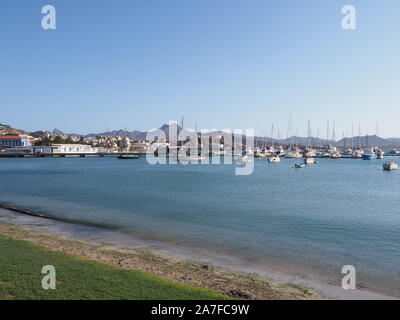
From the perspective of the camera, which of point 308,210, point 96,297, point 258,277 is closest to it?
point 96,297

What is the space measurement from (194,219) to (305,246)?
795 cm

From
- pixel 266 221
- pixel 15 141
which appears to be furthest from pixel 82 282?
pixel 15 141

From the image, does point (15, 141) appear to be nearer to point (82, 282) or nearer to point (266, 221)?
point (266, 221)

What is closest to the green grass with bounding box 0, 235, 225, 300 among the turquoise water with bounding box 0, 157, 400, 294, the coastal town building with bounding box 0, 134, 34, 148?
the turquoise water with bounding box 0, 157, 400, 294

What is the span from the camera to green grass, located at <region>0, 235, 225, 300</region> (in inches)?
284

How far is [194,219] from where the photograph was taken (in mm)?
21094

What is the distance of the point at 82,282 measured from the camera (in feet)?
26.2

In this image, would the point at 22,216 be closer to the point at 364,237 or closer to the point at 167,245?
the point at 167,245

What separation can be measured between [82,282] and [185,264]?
4330 mm

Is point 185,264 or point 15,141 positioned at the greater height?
point 15,141

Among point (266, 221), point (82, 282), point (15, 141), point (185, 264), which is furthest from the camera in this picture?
point (15, 141)

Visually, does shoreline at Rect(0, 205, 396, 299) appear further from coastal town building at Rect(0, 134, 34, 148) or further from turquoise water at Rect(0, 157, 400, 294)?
coastal town building at Rect(0, 134, 34, 148)

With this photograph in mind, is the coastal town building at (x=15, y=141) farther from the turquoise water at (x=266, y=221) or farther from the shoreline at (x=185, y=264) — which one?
the shoreline at (x=185, y=264)
